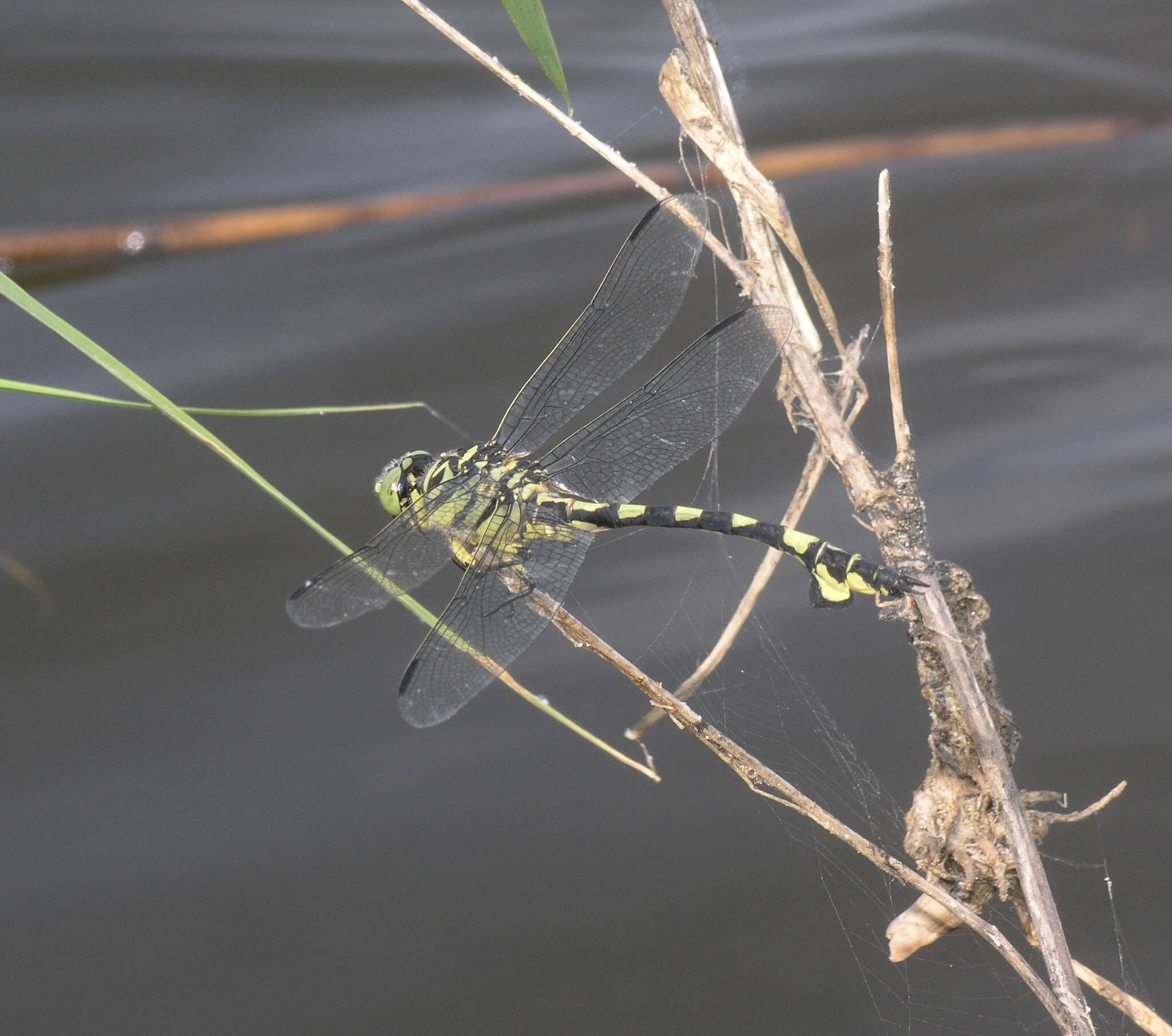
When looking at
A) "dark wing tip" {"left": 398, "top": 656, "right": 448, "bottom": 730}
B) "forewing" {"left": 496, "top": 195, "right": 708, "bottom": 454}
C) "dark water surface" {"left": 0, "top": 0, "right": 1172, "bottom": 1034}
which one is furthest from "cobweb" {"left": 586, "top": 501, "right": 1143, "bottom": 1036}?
"forewing" {"left": 496, "top": 195, "right": 708, "bottom": 454}

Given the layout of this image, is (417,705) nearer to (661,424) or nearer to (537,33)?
(661,424)

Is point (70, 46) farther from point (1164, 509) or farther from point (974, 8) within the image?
point (1164, 509)

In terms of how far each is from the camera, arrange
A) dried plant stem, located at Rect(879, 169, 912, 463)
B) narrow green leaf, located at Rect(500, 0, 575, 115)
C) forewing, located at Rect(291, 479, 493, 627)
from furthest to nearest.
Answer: forewing, located at Rect(291, 479, 493, 627), dried plant stem, located at Rect(879, 169, 912, 463), narrow green leaf, located at Rect(500, 0, 575, 115)

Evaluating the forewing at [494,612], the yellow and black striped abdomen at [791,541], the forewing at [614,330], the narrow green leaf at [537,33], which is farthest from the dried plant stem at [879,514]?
the forewing at [494,612]

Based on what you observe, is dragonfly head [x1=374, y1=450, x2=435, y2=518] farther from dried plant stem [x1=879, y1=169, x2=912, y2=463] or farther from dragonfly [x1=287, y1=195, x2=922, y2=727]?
dried plant stem [x1=879, y1=169, x2=912, y2=463]

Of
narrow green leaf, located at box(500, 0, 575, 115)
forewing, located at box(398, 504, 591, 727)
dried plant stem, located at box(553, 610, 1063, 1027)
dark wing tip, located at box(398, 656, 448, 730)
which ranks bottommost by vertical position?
dried plant stem, located at box(553, 610, 1063, 1027)

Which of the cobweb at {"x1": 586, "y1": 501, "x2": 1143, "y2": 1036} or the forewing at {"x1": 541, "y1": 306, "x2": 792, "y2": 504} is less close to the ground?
the forewing at {"x1": 541, "y1": 306, "x2": 792, "y2": 504}

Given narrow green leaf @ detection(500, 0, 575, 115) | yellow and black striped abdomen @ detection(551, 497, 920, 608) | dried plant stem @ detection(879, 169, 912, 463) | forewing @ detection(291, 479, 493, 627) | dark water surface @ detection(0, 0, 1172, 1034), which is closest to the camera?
narrow green leaf @ detection(500, 0, 575, 115)

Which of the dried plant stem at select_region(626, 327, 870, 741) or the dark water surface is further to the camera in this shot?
the dark water surface
